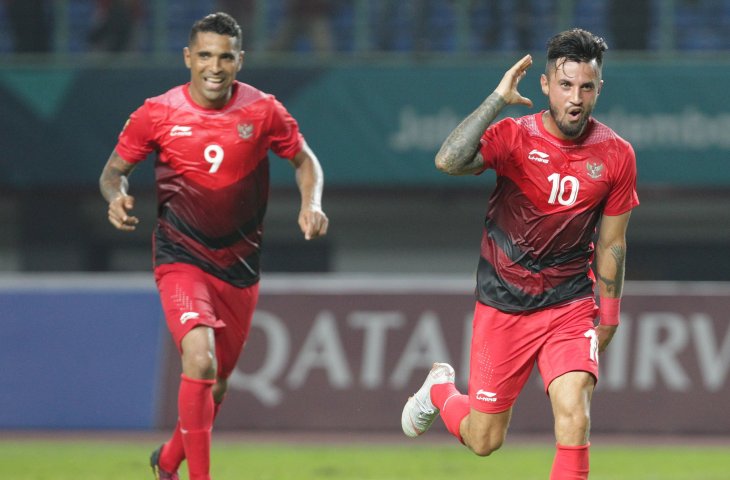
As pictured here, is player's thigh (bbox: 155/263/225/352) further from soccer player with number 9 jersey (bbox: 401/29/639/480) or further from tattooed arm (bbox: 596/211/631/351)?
tattooed arm (bbox: 596/211/631/351)

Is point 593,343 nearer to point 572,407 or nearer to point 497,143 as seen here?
point 572,407

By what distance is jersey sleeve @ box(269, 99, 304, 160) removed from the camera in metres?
7.31

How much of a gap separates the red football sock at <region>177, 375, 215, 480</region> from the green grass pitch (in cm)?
241

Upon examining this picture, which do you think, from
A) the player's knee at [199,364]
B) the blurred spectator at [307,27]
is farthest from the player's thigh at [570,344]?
the blurred spectator at [307,27]

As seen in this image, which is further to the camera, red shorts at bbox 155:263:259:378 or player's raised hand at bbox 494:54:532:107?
red shorts at bbox 155:263:259:378

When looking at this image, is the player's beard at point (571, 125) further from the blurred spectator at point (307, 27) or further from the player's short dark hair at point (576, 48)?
the blurred spectator at point (307, 27)

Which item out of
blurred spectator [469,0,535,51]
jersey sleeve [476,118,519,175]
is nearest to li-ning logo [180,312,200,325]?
jersey sleeve [476,118,519,175]

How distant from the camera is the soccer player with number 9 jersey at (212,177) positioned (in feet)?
23.1

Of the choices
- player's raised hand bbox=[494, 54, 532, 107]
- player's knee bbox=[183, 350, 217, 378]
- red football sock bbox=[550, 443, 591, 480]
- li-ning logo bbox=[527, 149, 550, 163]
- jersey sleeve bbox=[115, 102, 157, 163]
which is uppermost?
player's raised hand bbox=[494, 54, 532, 107]

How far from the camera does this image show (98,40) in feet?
52.3

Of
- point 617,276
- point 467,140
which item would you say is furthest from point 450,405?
point 467,140

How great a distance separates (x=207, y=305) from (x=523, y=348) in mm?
1663

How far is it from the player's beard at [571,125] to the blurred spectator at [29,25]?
10.8 m

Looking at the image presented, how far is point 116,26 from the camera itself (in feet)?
52.0
